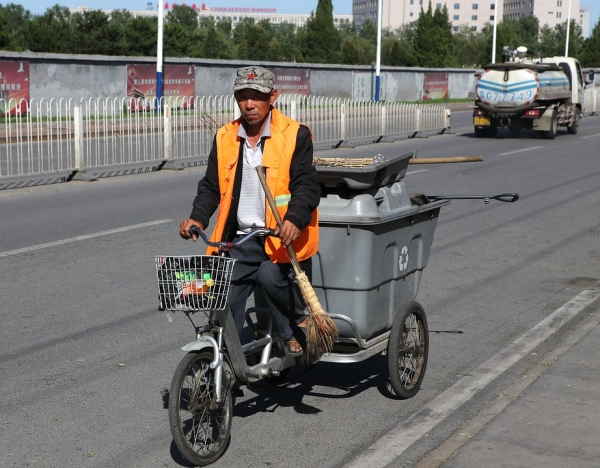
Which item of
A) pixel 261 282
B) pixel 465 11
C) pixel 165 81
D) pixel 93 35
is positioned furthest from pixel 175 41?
pixel 465 11

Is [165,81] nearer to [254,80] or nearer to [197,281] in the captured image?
[254,80]

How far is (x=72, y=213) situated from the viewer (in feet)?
38.3

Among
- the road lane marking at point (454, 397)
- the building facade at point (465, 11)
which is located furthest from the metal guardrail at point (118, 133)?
the building facade at point (465, 11)

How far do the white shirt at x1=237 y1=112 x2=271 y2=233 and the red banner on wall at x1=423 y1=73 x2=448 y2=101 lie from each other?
46.5 metres

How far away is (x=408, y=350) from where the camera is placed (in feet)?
17.4

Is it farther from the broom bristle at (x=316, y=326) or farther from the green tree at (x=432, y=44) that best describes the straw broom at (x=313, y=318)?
the green tree at (x=432, y=44)

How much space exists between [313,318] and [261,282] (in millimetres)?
300

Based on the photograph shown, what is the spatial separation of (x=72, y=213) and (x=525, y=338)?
678 cm

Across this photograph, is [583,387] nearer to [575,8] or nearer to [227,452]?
[227,452]

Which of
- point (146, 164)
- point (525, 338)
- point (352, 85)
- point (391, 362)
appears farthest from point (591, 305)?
point (352, 85)

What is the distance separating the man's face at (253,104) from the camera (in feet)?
14.6

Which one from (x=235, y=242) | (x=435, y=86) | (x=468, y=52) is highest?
(x=468, y=52)

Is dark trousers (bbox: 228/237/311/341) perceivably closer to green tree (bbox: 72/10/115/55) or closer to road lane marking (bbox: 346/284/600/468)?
road lane marking (bbox: 346/284/600/468)

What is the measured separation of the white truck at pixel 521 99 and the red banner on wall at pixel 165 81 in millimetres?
9980
